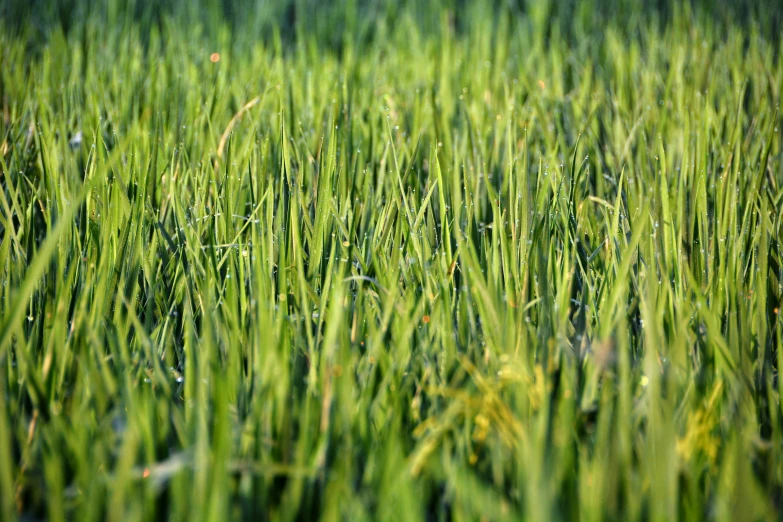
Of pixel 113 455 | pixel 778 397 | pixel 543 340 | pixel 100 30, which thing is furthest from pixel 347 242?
pixel 100 30

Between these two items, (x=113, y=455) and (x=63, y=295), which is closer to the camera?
(x=113, y=455)

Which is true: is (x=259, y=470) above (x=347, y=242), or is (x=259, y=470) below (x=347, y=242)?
below

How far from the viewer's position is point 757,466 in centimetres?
79

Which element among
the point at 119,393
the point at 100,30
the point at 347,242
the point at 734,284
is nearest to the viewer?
the point at 119,393

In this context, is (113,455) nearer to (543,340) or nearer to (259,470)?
(259,470)

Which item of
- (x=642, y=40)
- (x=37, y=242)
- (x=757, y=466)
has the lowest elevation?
(x=757, y=466)

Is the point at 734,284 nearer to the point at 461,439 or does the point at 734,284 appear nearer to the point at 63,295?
the point at 461,439

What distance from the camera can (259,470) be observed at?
710 millimetres

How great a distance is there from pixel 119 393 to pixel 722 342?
0.69 metres

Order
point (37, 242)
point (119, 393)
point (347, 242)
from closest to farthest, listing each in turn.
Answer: point (119, 393)
point (347, 242)
point (37, 242)

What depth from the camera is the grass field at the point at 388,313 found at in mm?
713

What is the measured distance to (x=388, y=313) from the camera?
90 centimetres

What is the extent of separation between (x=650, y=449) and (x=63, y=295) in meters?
0.71

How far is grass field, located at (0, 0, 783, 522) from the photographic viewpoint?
71cm
